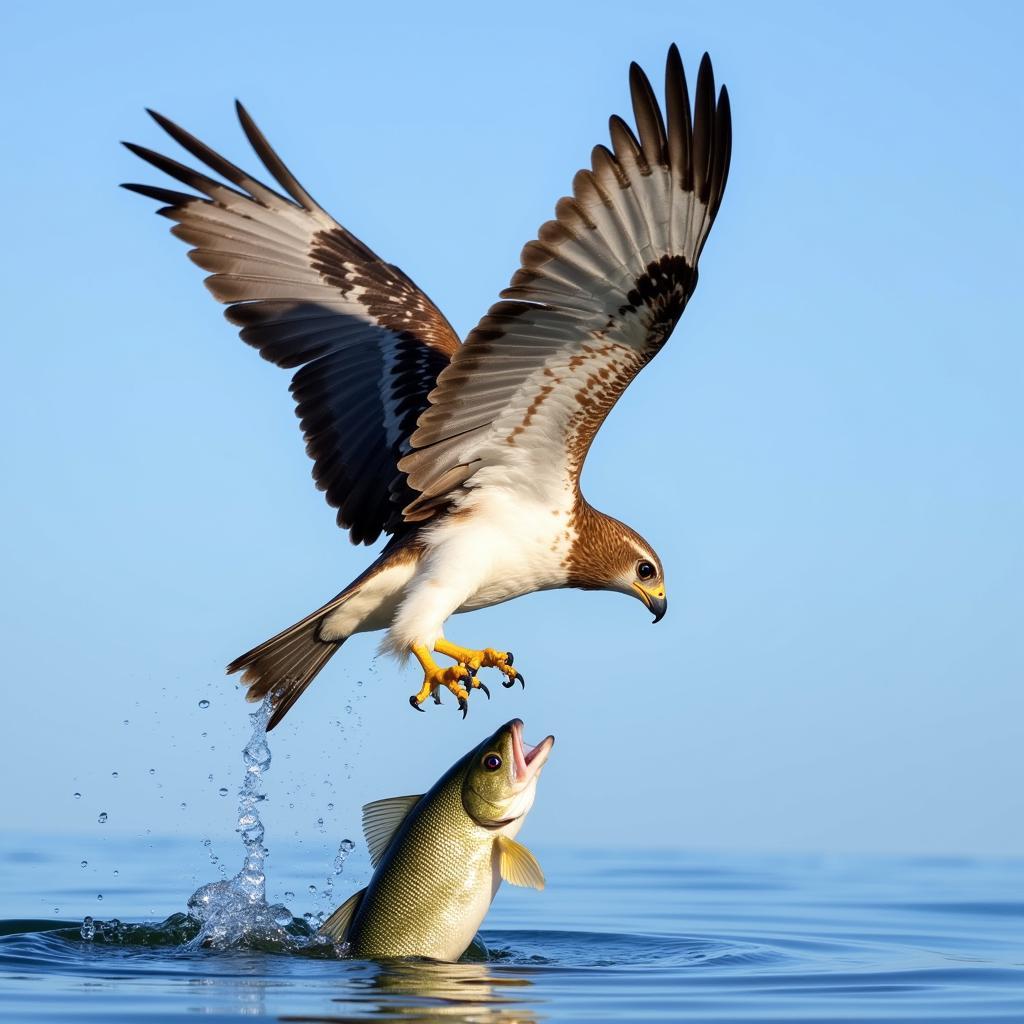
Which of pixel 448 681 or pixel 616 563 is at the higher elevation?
pixel 616 563

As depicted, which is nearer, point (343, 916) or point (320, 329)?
point (343, 916)

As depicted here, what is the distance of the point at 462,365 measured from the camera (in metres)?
8.57

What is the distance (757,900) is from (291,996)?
745cm

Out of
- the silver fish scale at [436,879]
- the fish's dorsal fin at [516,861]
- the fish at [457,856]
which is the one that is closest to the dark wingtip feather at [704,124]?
the fish at [457,856]

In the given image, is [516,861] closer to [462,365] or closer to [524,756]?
[524,756]

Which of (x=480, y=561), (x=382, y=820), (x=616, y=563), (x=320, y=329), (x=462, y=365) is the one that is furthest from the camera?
(x=320, y=329)

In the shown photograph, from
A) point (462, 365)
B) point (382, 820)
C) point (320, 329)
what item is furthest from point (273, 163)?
point (382, 820)

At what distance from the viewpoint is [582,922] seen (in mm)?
11617

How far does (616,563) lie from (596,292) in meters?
2.04

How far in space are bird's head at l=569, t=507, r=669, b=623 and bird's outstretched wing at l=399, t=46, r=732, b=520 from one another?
1.86 ft

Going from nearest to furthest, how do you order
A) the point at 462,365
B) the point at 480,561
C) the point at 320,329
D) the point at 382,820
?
the point at 382,820, the point at 462,365, the point at 480,561, the point at 320,329

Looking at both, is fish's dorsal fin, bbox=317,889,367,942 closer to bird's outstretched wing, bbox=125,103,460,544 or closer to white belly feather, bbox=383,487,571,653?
white belly feather, bbox=383,487,571,653

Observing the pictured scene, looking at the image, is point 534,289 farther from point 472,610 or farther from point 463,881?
point 463,881

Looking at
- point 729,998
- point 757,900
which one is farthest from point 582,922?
point 729,998
